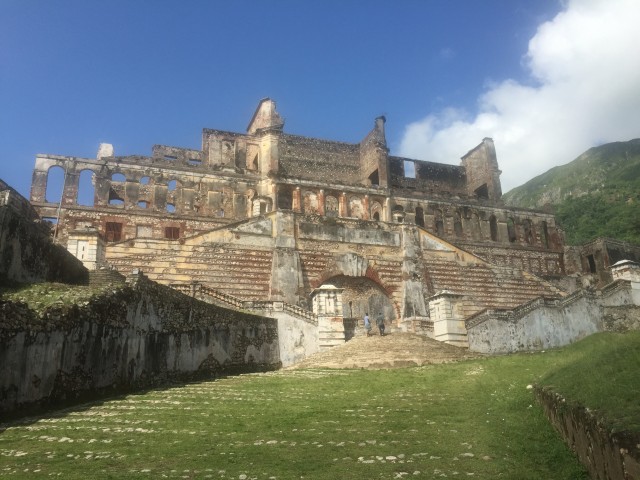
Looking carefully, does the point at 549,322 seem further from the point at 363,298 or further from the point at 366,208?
the point at 366,208

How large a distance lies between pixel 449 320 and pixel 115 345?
514 inches

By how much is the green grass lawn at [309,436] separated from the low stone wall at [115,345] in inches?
22.1

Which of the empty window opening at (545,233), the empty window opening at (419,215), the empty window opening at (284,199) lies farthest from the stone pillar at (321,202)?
the empty window opening at (545,233)

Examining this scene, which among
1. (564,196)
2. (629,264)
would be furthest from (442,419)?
(564,196)

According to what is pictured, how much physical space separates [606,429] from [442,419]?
3544 millimetres

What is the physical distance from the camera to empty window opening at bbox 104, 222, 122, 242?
33.3 metres

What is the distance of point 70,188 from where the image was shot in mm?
34188

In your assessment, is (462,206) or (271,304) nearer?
(271,304)

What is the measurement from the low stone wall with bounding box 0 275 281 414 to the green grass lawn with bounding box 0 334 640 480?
1.84ft

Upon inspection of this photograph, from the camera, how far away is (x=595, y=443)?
178 inches

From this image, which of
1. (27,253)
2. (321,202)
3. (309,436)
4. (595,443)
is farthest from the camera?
(321,202)

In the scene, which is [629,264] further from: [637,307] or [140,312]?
[140,312]

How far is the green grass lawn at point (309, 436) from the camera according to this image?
17.4 feet

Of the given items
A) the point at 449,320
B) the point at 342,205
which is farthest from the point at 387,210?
the point at 449,320
